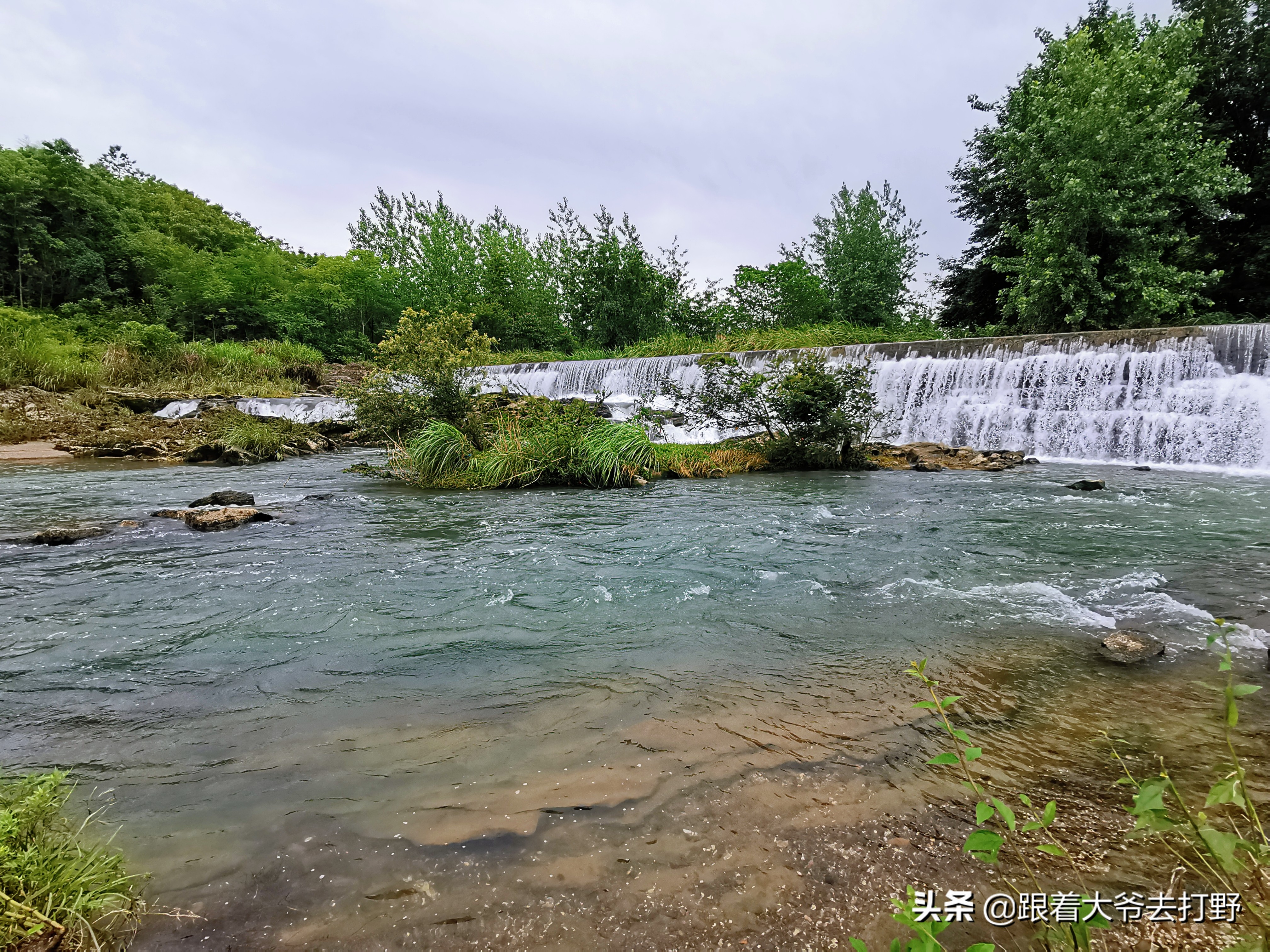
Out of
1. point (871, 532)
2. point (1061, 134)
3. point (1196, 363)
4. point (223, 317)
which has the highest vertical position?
point (1061, 134)

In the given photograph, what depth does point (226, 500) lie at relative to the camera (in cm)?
712

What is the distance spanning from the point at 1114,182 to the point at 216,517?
22.6 meters

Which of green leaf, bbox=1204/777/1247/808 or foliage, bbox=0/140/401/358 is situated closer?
green leaf, bbox=1204/777/1247/808

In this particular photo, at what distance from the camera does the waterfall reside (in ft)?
34.2

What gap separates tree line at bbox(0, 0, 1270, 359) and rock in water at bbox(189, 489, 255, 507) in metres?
5.32

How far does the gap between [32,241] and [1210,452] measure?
143 feet

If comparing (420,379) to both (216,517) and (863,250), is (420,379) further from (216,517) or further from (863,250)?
(863,250)

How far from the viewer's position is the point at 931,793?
194cm

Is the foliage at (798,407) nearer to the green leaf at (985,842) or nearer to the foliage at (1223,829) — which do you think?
the foliage at (1223,829)

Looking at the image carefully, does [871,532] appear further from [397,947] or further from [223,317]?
[223,317]

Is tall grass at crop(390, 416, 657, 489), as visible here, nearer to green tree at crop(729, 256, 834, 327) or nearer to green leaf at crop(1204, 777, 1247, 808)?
green leaf at crop(1204, 777, 1247, 808)

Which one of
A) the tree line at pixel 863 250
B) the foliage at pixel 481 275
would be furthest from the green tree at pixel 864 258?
the foliage at pixel 481 275

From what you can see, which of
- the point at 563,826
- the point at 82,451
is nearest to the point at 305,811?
the point at 563,826

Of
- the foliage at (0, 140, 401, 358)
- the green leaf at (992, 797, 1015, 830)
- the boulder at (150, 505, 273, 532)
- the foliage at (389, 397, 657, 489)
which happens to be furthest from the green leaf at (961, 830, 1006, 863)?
the foliage at (0, 140, 401, 358)
